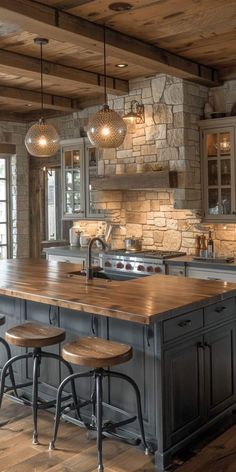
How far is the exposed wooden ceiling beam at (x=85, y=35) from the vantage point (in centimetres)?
349

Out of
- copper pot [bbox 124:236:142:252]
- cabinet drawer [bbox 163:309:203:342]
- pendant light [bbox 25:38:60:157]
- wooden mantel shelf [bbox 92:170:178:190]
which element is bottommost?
cabinet drawer [bbox 163:309:203:342]

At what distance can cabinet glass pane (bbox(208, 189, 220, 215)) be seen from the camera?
18.3ft

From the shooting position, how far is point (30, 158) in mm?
7980

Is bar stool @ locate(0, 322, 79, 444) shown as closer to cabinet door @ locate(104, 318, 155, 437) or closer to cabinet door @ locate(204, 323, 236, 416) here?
cabinet door @ locate(104, 318, 155, 437)

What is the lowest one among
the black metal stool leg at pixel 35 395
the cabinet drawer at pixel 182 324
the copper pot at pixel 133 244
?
the black metal stool leg at pixel 35 395

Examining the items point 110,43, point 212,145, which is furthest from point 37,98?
point 110,43

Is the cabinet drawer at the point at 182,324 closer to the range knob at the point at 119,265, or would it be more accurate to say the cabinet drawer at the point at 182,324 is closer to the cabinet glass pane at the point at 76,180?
the range knob at the point at 119,265

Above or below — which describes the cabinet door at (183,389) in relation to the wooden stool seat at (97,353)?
below

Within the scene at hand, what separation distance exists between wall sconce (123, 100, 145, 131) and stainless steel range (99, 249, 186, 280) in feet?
5.12

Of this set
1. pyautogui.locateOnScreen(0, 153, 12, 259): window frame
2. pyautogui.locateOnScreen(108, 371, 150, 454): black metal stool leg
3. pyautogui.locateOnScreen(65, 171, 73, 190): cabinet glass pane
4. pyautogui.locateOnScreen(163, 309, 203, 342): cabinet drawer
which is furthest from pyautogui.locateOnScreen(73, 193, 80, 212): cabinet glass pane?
pyautogui.locateOnScreen(108, 371, 150, 454): black metal stool leg

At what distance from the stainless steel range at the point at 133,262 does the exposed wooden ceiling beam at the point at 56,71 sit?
1.99 m

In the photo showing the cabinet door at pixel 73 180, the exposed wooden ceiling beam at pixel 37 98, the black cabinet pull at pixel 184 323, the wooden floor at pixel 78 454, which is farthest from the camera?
the cabinet door at pixel 73 180

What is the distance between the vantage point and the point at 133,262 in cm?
564

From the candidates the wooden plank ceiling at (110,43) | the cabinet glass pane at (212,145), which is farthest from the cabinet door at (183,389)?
the cabinet glass pane at (212,145)
